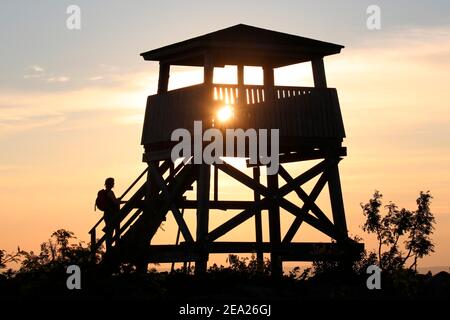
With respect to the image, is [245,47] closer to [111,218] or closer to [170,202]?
[170,202]

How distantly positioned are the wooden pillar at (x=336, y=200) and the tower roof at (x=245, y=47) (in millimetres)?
3059

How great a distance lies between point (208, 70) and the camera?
29078mm

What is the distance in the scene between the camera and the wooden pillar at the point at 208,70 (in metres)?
29.0

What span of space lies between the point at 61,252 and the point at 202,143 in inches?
213

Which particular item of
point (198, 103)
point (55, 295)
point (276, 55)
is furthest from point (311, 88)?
point (55, 295)

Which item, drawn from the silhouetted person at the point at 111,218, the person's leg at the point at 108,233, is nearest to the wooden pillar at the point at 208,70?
the silhouetted person at the point at 111,218

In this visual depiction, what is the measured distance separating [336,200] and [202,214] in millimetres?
4095

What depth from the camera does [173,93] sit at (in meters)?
30.2

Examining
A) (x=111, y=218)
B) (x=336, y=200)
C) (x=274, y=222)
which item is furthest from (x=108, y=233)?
(x=336, y=200)

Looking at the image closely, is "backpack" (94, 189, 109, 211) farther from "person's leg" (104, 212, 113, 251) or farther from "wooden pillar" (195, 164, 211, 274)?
"wooden pillar" (195, 164, 211, 274)

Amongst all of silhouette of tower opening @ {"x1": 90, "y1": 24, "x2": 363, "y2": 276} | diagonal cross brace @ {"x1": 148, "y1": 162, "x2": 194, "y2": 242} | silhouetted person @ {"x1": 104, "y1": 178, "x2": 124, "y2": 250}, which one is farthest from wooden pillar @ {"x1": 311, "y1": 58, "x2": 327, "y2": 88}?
silhouetted person @ {"x1": 104, "y1": 178, "x2": 124, "y2": 250}

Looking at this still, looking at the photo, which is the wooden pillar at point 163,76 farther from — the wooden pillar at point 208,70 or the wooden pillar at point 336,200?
the wooden pillar at point 336,200

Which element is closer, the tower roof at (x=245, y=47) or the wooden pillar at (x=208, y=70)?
the wooden pillar at (x=208, y=70)
